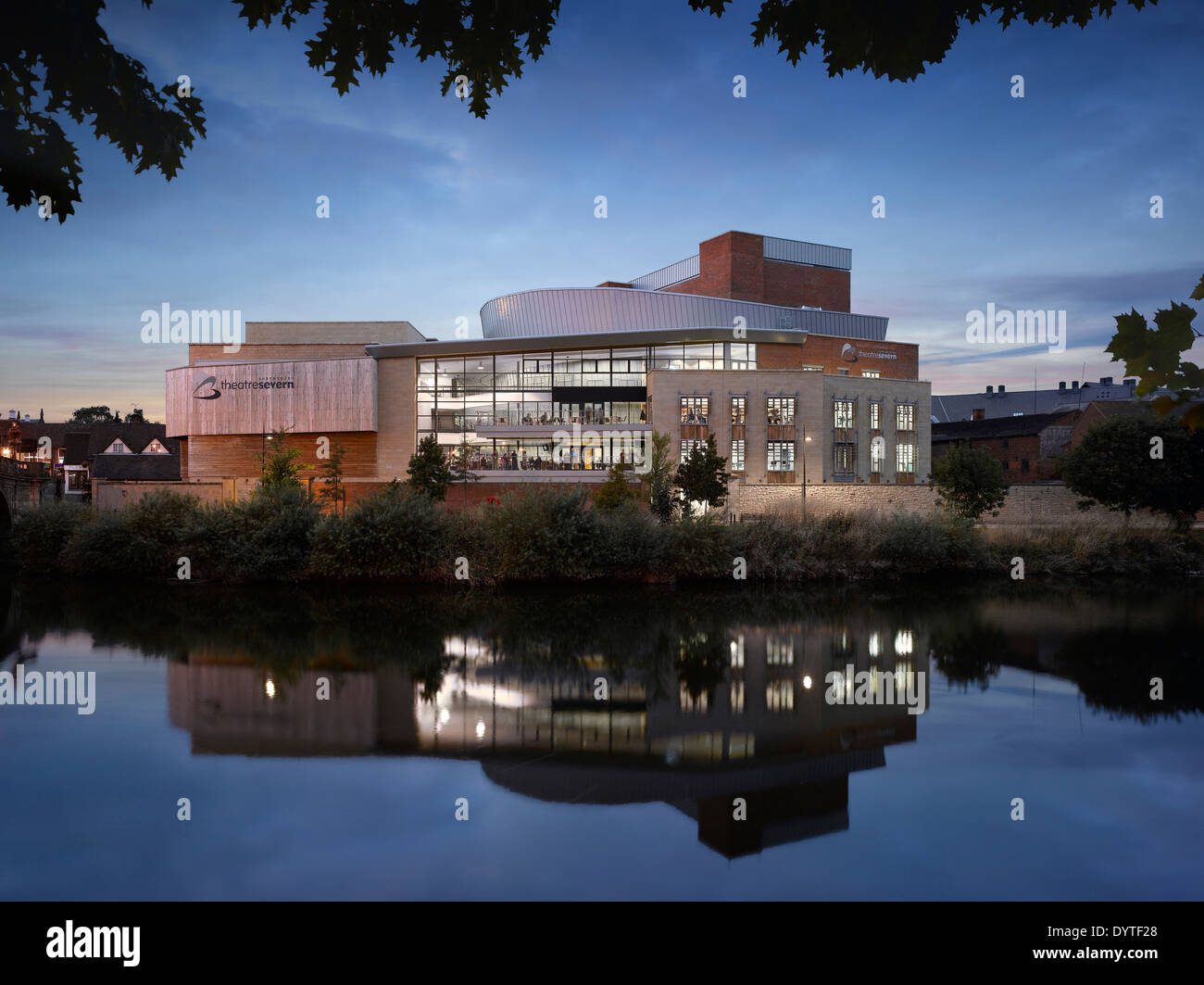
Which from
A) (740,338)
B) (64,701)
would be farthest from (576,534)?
(740,338)

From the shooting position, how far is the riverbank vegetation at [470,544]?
65.3 feet

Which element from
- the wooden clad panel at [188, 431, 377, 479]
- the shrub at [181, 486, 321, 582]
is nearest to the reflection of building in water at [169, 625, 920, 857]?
the shrub at [181, 486, 321, 582]

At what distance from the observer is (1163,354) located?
1.78m

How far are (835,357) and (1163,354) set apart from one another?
56756mm

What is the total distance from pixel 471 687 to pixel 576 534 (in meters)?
10.3

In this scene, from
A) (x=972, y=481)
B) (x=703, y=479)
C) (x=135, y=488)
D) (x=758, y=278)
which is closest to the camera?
(x=703, y=479)

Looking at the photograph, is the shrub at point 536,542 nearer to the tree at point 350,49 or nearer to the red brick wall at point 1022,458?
the tree at point 350,49

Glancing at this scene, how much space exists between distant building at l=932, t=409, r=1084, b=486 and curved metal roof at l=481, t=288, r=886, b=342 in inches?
603

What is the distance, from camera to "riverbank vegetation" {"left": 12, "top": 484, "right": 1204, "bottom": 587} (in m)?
19.9

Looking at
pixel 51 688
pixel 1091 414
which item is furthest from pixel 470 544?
pixel 1091 414

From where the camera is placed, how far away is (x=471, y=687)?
972cm

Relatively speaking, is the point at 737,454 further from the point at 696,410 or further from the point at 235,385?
the point at 235,385

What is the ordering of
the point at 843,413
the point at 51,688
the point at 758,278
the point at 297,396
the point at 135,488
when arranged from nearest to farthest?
the point at 51,688 → the point at 135,488 → the point at 843,413 → the point at 297,396 → the point at 758,278
